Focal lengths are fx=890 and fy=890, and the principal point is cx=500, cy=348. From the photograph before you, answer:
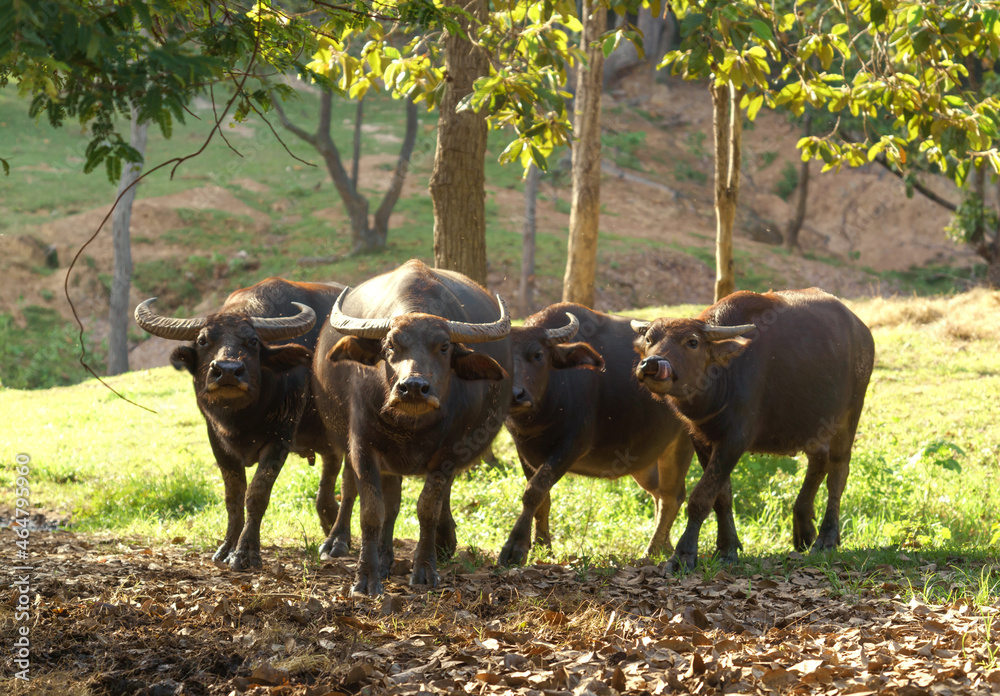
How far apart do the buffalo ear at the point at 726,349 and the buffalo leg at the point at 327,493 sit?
3.24 metres

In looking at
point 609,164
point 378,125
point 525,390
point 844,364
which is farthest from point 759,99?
point 378,125

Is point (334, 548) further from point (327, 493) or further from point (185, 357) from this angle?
point (185, 357)

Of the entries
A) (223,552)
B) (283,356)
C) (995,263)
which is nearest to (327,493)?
(223,552)

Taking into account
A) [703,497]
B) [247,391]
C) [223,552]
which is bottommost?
[223,552]

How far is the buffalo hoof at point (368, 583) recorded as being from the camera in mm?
5289

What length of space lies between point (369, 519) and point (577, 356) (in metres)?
1.94

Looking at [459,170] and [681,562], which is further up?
[459,170]

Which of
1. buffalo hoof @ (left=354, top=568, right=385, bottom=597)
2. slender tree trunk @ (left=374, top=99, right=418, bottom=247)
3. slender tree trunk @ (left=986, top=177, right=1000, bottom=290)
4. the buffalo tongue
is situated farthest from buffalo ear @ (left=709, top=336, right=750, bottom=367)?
slender tree trunk @ (left=374, top=99, right=418, bottom=247)

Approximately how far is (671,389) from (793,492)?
329 centimetres

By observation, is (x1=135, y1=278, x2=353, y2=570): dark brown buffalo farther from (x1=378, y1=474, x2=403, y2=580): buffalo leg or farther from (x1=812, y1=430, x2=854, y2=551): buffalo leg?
(x1=812, y1=430, x2=854, y2=551): buffalo leg

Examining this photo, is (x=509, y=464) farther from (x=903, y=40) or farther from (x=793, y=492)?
(x=903, y=40)

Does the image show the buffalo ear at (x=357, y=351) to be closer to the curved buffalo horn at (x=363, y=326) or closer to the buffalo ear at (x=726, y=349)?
the curved buffalo horn at (x=363, y=326)

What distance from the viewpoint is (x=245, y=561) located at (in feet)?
19.5

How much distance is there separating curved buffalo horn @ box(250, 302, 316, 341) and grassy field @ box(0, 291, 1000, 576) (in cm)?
169
